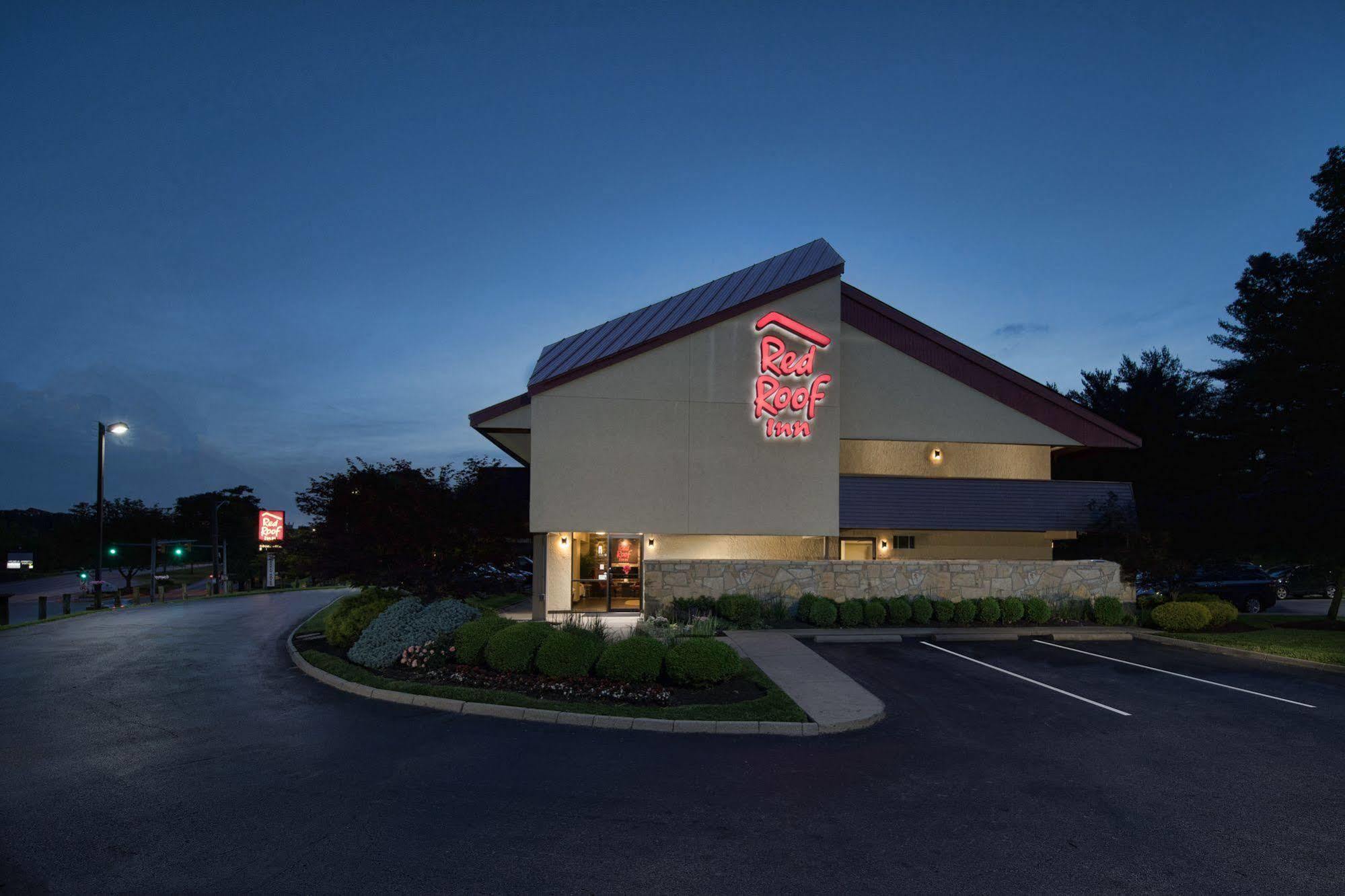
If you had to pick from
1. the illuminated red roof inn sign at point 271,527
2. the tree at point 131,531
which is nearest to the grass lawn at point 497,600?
the illuminated red roof inn sign at point 271,527

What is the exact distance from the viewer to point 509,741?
8914mm

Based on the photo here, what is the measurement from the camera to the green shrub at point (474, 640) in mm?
12648

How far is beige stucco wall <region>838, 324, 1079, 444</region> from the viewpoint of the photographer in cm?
2239

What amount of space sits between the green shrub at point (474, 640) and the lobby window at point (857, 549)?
16356 millimetres

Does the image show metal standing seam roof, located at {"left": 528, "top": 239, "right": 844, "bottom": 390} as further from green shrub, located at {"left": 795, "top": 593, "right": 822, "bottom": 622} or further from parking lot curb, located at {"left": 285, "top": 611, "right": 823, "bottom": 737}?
→ parking lot curb, located at {"left": 285, "top": 611, "right": 823, "bottom": 737}

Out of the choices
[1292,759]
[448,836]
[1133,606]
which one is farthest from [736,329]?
[448,836]

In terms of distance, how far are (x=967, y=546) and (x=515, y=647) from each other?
18356mm

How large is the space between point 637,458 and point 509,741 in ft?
38.0

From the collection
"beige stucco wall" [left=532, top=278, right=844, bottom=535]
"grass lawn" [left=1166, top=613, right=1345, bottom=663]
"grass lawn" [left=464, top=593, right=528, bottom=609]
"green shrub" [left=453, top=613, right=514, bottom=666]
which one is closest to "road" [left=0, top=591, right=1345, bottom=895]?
"green shrub" [left=453, top=613, right=514, bottom=666]

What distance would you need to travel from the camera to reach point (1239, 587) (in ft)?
88.0

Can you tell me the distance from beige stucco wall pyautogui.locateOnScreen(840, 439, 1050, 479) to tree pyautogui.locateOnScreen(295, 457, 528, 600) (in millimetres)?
12631

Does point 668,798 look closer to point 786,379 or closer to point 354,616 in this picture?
point 354,616

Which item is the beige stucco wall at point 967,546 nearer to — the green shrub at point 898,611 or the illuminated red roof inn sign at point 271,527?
the green shrub at point 898,611

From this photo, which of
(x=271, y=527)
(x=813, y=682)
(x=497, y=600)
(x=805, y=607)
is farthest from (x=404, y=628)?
(x=271, y=527)
